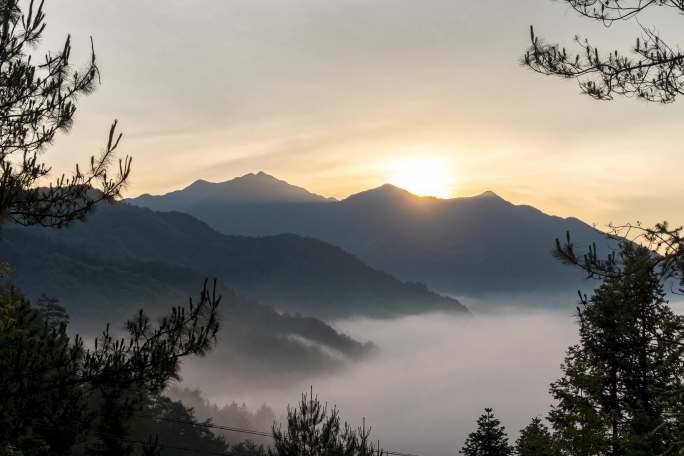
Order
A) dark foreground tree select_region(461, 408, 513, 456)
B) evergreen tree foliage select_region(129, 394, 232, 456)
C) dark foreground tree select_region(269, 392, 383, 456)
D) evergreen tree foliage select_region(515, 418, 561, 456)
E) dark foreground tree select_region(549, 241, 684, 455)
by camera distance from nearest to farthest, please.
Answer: dark foreground tree select_region(549, 241, 684, 455) → evergreen tree foliage select_region(515, 418, 561, 456) → dark foreground tree select_region(269, 392, 383, 456) → dark foreground tree select_region(461, 408, 513, 456) → evergreen tree foliage select_region(129, 394, 232, 456)


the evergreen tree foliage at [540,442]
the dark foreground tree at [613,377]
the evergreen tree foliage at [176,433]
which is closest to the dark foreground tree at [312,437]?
the evergreen tree foliage at [540,442]

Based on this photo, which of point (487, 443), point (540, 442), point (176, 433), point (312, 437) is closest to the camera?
point (540, 442)

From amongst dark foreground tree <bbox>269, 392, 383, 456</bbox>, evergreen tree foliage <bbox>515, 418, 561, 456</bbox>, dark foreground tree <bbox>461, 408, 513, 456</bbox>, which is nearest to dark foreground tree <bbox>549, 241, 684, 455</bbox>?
evergreen tree foliage <bbox>515, 418, 561, 456</bbox>

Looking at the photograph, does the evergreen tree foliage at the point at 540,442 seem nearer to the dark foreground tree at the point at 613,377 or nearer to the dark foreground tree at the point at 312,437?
the dark foreground tree at the point at 613,377

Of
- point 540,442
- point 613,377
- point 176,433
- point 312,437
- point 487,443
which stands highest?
point 613,377

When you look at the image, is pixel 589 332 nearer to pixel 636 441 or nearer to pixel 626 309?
pixel 626 309

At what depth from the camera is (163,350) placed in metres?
7.60

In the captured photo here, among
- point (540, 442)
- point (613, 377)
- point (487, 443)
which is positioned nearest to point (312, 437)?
point (540, 442)

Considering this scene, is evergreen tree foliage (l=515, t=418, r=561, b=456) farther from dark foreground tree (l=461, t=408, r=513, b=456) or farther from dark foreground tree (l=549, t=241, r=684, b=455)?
dark foreground tree (l=461, t=408, r=513, b=456)

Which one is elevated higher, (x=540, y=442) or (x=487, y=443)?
(x=540, y=442)

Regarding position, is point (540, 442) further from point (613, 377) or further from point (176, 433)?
point (176, 433)

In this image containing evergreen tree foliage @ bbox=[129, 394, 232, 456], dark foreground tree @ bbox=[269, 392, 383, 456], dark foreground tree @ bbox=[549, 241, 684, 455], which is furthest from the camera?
evergreen tree foliage @ bbox=[129, 394, 232, 456]

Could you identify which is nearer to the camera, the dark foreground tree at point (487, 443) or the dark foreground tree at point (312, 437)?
the dark foreground tree at point (312, 437)

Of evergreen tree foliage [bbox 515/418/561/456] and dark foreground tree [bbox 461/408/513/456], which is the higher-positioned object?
evergreen tree foliage [bbox 515/418/561/456]
